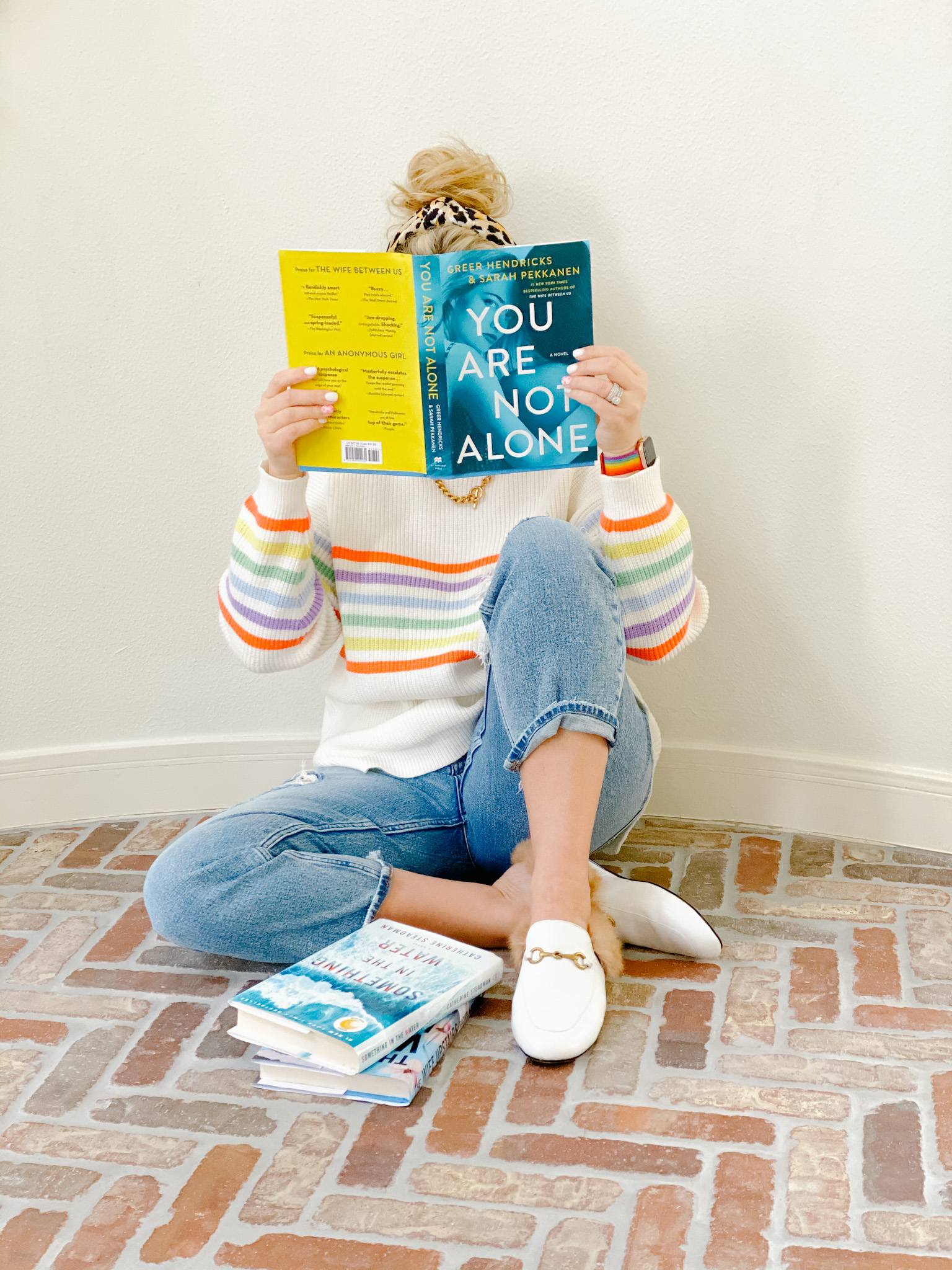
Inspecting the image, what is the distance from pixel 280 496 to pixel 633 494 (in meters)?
0.43

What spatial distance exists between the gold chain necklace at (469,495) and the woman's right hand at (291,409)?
226 millimetres

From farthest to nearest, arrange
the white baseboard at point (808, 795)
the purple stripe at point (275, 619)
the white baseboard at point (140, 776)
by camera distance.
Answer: the white baseboard at point (140, 776) → the white baseboard at point (808, 795) → the purple stripe at point (275, 619)

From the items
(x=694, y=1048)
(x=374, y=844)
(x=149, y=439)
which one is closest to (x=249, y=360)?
(x=149, y=439)

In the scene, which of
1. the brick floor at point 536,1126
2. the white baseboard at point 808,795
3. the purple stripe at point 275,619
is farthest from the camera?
the white baseboard at point 808,795

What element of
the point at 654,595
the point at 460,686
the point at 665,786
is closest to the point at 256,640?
the point at 460,686

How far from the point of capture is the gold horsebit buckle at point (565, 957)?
1.21 m

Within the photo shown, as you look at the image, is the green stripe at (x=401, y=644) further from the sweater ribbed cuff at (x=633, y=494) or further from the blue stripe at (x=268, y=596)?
the sweater ribbed cuff at (x=633, y=494)

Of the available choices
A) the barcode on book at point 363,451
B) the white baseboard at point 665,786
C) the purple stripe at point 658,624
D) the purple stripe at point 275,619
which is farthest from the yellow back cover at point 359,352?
the white baseboard at point 665,786

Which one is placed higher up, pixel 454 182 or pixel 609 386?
pixel 454 182

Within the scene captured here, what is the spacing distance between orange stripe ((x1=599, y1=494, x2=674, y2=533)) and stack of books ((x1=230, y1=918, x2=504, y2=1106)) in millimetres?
519

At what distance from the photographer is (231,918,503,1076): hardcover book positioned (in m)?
1.16

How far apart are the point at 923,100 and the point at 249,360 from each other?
1027 millimetres

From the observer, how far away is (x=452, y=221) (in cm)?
146

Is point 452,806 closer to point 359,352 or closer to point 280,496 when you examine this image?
point 280,496
